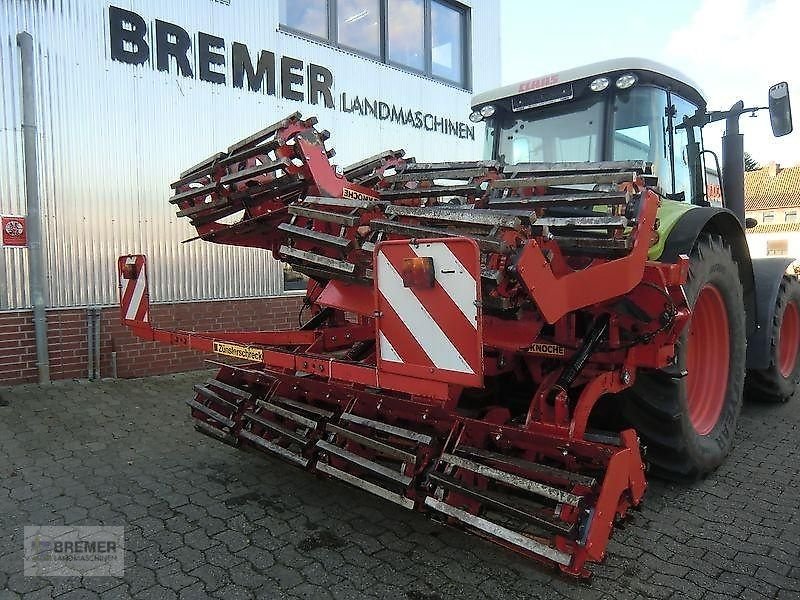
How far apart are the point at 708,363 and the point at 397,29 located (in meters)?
6.84

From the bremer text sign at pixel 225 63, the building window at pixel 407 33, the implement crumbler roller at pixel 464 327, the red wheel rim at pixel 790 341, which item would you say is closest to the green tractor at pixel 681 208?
the implement crumbler roller at pixel 464 327

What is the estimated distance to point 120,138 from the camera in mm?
6227

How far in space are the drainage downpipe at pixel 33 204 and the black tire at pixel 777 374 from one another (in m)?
6.51

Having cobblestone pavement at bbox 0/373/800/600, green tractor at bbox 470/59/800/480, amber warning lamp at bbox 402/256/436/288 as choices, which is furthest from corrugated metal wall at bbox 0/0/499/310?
amber warning lamp at bbox 402/256/436/288

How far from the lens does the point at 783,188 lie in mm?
37625

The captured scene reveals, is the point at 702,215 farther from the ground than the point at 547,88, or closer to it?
closer to it

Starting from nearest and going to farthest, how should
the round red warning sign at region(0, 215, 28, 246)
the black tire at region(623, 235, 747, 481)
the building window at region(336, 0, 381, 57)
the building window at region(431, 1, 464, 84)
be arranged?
1. the black tire at region(623, 235, 747, 481)
2. the round red warning sign at region(0, 215, 28, 246)
3. the building window at region(336, 0, 381, 57)
4. the building window at region(431, 1, 464, 84)

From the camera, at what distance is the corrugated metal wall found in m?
5.62

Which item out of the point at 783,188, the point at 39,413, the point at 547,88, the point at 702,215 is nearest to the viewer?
the point at 702,215

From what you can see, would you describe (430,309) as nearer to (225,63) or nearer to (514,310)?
(514,310)

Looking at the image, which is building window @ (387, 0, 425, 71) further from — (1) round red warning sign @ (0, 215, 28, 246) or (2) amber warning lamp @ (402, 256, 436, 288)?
(2) amber warning lamp @ (402, 256, 436, 288)

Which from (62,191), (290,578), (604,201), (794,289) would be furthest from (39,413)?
(794,289)

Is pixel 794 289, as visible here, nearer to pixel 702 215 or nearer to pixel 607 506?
pixel 702 215

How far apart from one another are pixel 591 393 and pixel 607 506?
0.65m
